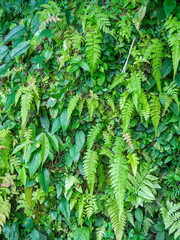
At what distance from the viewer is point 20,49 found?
2123 millimetres

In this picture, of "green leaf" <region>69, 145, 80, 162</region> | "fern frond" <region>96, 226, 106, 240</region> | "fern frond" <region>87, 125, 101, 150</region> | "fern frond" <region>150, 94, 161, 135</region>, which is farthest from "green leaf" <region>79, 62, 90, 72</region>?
"fern frond" <region>96, 226, 106, 240</region>

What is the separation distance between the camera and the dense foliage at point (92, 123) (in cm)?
189

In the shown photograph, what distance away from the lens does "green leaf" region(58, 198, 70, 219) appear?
2.13 m

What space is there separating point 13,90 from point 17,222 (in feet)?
5.02

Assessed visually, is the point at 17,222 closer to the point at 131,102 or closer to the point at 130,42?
the point at 131,102

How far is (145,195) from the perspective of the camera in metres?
1.94

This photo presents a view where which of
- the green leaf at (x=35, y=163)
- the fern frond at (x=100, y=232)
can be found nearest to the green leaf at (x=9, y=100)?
the green leaf at (x=35, y=163)

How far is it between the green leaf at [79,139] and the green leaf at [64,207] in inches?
24.3

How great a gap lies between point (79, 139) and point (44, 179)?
0.56 metres

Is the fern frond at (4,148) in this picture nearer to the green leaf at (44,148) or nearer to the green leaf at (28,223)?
the green leaf at (44,148)

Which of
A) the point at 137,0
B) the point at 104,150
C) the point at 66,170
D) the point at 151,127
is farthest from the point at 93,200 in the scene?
the point at 137,0

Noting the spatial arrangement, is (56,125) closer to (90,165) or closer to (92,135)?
(92,135)

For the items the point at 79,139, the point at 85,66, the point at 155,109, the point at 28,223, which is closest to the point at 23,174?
the point at 28,223

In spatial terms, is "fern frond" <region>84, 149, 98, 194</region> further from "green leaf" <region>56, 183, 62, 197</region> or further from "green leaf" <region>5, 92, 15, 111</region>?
"green leaf" <region>5, 92, 15, 111</region>
